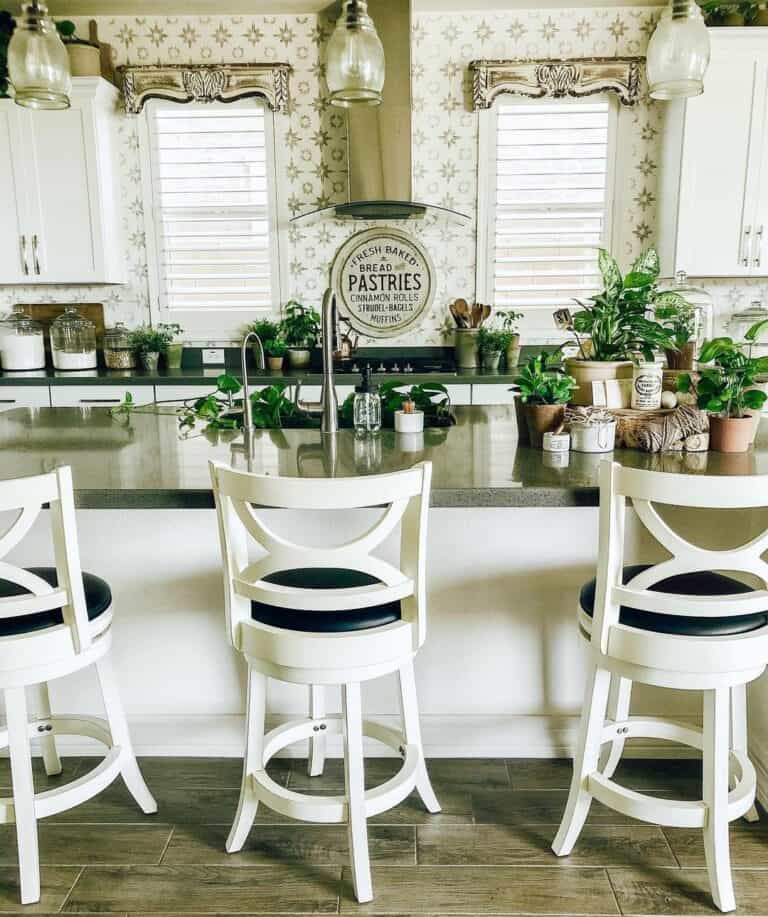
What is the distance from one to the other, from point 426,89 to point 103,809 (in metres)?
3.90

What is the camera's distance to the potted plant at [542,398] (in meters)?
2.09

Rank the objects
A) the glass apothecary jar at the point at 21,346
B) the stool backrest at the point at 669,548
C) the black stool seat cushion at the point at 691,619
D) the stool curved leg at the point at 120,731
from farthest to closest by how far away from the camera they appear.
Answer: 1. the glass apothecary jar at the point at 21,346
2. the stool curved leg at the point at 120,731
3. the black stool seat cushion at the point at 691,619
4. the stool backrest at the point at 669,548

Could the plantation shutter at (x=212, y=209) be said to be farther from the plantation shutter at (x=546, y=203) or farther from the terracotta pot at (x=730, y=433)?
the terracotta pot at (x=730, y=433)

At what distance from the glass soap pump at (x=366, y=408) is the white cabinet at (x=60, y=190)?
2558 mm

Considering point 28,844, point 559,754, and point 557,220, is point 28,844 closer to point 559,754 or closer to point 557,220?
point 559,754

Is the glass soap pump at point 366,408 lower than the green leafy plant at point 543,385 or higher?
lower

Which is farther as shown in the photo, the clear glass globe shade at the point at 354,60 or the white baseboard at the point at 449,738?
the white baseboard at the point at 449,738

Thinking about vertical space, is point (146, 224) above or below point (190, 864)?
above

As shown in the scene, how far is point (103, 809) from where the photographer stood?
2.06m

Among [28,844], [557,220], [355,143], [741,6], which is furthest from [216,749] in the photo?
[741,6]

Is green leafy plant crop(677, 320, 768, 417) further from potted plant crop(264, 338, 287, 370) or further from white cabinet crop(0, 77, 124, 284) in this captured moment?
white cabinet crop(0, 77, 124, 284)

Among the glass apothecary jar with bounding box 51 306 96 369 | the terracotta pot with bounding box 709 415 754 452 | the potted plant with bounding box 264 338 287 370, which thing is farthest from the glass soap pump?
the glass apothecary jar with bounding box 51 306 96 369

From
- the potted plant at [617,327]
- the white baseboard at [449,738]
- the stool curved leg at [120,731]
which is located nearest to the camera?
the stool curved leg at [120,731]

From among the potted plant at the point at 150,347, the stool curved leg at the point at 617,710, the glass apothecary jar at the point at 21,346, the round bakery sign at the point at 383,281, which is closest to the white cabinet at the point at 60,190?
the glass apothecary jar at the point at 21,346
